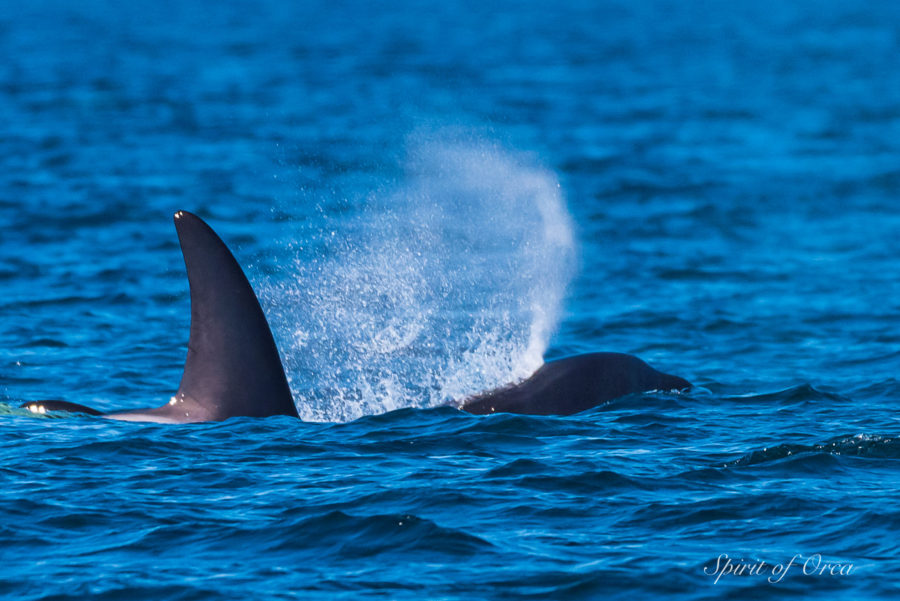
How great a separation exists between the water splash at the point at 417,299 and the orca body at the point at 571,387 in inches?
22.1

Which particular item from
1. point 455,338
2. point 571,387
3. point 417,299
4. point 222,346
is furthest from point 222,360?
point 417,299

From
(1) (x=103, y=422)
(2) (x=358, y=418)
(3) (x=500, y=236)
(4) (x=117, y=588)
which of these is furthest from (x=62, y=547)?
(3) (x=500, y=236)

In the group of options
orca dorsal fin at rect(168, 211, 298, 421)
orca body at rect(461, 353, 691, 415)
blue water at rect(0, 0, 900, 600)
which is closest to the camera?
blue water at rect(0, 0, 900, 600)

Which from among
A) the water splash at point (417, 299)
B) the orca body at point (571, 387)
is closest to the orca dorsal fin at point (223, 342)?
the water splash at point (417, 299)

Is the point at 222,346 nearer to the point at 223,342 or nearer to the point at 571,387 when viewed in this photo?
the point at 223,342

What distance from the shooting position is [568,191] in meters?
31.9

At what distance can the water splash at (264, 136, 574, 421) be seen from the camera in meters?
16.5

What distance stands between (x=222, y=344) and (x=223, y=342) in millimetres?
22

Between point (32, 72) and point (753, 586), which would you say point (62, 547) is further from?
point (32, 72)

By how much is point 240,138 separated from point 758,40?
6256cm

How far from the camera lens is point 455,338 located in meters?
19.0

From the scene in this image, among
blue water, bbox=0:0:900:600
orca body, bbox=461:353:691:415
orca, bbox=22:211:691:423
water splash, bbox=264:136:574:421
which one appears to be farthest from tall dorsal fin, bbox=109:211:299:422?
orca body, bbox=461:353:691:415

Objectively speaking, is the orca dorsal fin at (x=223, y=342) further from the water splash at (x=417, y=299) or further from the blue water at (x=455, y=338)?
the water splash at (x=417, y=299)

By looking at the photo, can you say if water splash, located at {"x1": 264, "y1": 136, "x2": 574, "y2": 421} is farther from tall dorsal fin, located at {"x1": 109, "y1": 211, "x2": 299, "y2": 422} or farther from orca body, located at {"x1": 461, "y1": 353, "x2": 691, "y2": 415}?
tall dorsal fin, located at {"x1": 109, "y1": 211, "x2": 299, "y2": 422}
